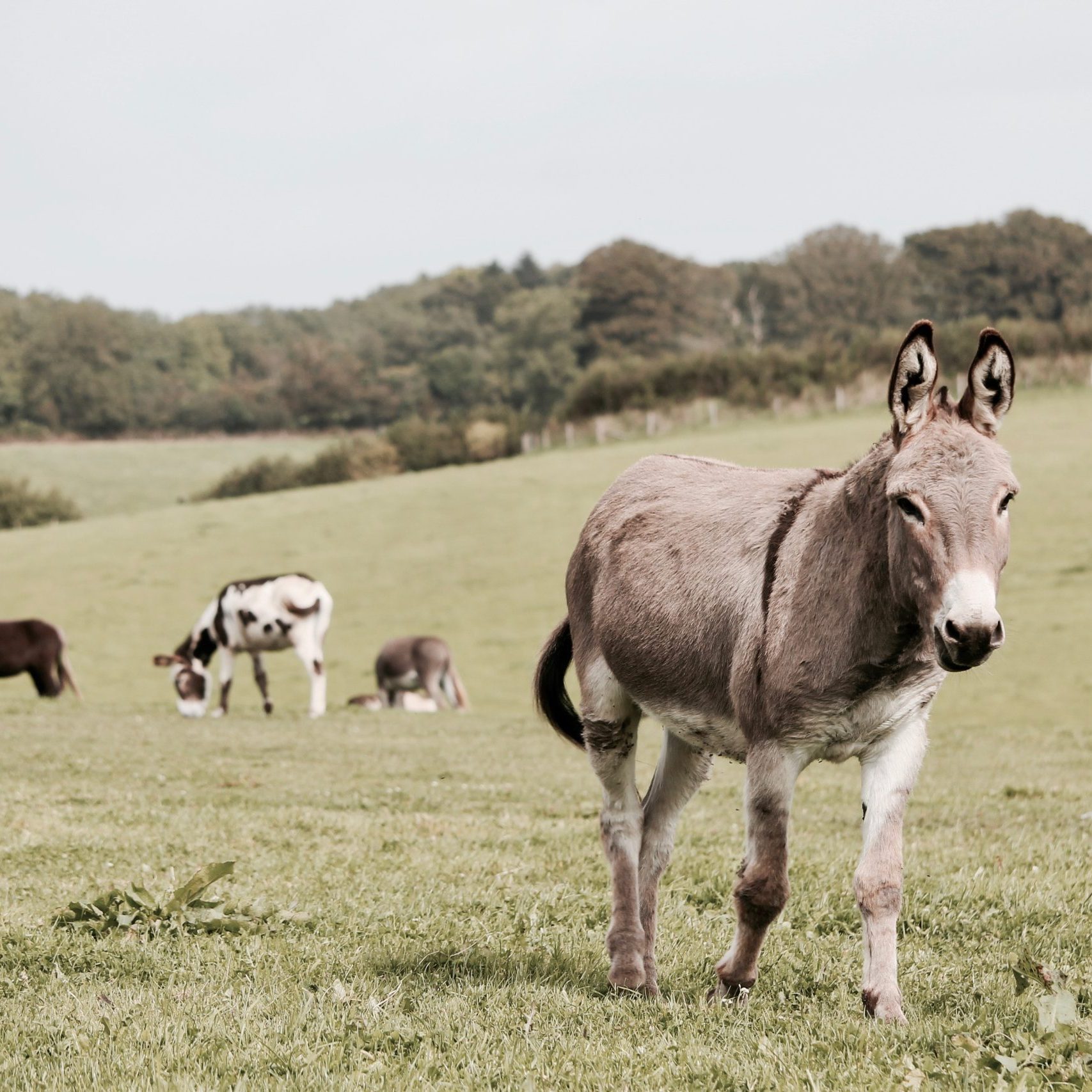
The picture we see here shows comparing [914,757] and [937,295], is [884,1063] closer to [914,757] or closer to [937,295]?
[914,757]

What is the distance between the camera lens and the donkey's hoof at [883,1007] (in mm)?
4367

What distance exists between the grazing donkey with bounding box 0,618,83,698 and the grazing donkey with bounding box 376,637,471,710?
5.62m

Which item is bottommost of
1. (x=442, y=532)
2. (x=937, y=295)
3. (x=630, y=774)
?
(x=442, y=532)

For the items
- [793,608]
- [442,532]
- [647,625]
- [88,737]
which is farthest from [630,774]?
[442,532]

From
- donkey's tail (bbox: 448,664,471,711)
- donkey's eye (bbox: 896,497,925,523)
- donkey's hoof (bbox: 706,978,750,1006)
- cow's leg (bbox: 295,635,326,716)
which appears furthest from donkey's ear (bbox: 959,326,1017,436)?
donkey's tail (bbox: 448,664,471,711)

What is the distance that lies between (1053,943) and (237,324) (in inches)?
4562

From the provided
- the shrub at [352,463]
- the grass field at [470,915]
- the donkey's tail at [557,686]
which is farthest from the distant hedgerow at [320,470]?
the donkey's tail at [557,686]

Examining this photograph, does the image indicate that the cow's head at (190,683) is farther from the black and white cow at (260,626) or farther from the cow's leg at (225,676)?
the cow's leg at (225,676)

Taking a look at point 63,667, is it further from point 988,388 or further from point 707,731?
point 988,388

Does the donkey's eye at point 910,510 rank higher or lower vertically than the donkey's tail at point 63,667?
higher

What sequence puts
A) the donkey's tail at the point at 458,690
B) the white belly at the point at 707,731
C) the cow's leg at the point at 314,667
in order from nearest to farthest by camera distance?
the white belly at the point at 707,731, the cow's leg at the point at 314,667, the donkey's tail at the point at 458,690

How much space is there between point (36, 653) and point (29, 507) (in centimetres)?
4151

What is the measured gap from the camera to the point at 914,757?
4625 mm

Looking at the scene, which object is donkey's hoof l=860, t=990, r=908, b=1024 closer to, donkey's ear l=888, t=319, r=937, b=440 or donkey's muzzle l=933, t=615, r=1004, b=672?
donkey's muzzle l=933, t=615, r=1004, b=672
